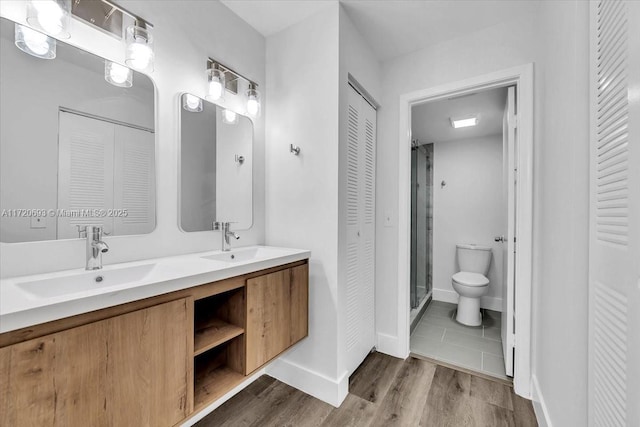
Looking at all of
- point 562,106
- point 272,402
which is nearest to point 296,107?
point 562,106

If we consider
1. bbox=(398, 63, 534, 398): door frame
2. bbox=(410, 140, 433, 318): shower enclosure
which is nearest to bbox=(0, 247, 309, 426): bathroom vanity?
bbox=(398, 63, 534, 398): door frame

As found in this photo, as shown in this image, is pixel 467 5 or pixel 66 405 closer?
pixel 66 405

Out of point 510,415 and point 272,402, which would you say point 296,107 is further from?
point 510,415

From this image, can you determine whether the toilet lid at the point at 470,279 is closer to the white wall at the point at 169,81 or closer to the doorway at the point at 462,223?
the doorway at the point at 462,223

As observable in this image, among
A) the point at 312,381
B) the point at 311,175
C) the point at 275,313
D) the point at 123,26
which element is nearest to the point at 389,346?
the point at 312,381

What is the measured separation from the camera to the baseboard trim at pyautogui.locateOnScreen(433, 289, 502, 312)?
10.6 feet

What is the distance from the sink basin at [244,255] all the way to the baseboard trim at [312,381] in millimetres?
791

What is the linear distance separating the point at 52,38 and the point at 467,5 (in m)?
2.17

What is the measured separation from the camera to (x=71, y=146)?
1.12m

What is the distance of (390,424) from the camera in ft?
4.89

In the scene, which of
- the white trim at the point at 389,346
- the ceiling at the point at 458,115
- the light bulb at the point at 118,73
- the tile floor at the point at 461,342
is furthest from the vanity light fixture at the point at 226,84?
the tile floor at the point at 461,342

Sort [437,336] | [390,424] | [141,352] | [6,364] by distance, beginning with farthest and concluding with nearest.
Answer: [437,336]
[390,424]
[141,352]
[6,364]

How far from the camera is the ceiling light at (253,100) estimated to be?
Result: 1.82 m

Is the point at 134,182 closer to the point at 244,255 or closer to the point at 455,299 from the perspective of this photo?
the point at 244,255
